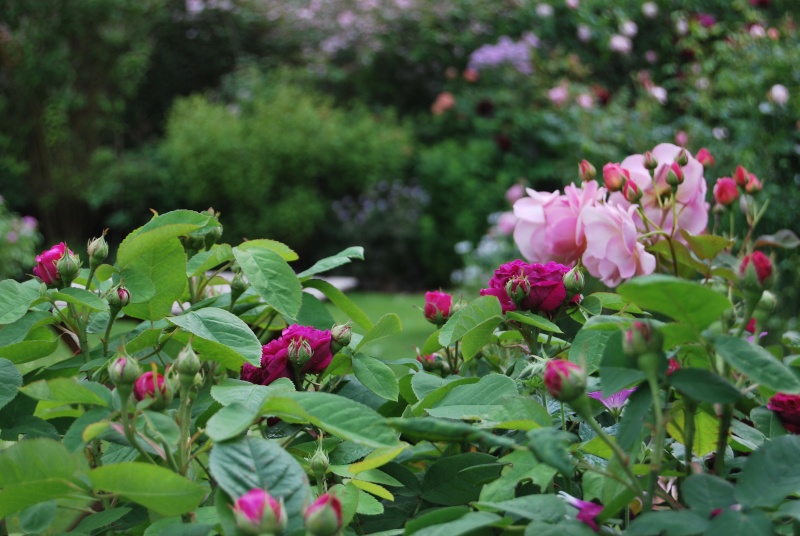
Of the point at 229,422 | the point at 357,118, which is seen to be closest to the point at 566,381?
the point at 229,422

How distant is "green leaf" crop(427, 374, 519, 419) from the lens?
536mm

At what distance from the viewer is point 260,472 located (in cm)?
43

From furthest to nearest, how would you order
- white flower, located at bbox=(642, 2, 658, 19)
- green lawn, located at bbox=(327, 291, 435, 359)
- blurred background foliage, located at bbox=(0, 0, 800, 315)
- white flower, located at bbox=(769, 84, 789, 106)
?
blurred background foliage, located at bbox=(0, 0, 800, 315)
white flower, located at bbox=(642, 2, 658, 19)
green lawn, located at bbox=(327, 291, 435, 359)
white flower, located at bbox=(769, 84, 789, 106)

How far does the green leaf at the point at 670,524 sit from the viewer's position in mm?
397

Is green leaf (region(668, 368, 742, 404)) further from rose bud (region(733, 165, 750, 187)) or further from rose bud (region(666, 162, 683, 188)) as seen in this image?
rose bud (region(733, 165, 750, 187))

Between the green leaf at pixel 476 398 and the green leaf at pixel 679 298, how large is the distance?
0.14 m

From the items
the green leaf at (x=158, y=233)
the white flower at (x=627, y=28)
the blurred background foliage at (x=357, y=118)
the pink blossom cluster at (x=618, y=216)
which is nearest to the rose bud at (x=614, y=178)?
the pink blossom cluster at (x=618, y=216)

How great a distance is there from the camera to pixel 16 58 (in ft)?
21.2

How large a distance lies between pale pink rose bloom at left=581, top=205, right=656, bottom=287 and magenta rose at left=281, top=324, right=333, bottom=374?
0.28 m

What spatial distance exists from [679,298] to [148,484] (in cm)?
28

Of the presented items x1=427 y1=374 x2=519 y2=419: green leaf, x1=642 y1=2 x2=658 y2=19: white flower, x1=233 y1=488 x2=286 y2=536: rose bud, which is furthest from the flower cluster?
x1=642 y1=2 x2=658 y2=19: white flower

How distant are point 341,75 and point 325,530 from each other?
22.9ft

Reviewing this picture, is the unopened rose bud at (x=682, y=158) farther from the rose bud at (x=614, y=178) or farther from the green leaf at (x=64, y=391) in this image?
the green leaf at (x=64, y=391)

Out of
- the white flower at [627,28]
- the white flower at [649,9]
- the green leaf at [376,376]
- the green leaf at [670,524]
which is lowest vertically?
the white flower at [627,28]
